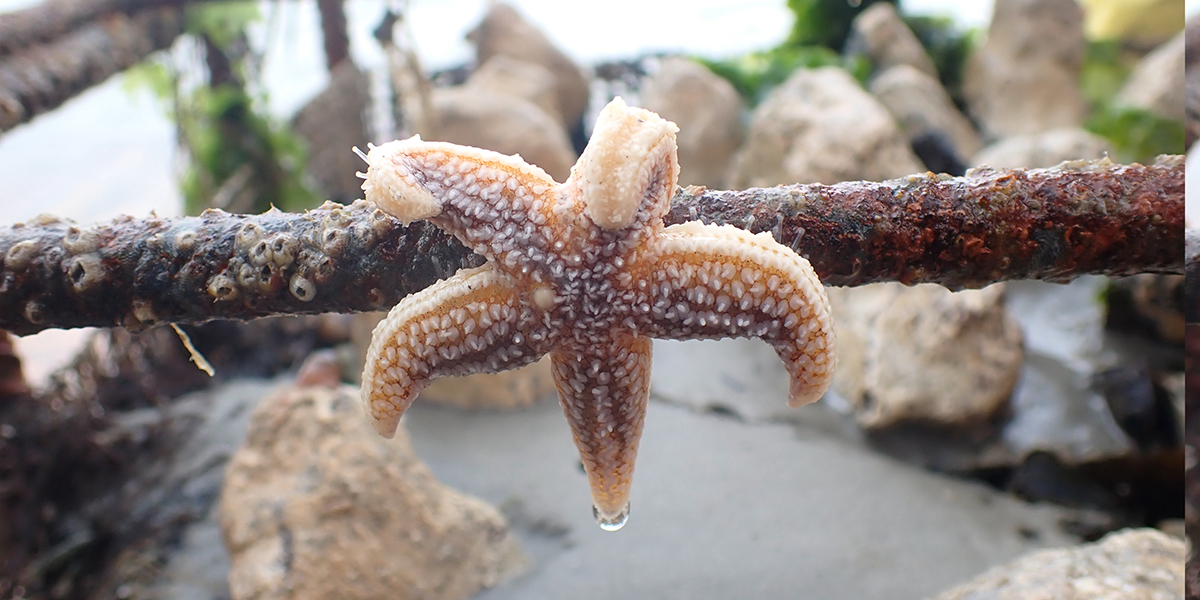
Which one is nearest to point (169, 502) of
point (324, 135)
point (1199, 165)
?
point (324, 135)

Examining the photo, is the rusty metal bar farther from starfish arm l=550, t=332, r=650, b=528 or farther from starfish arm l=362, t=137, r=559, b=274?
starfish arm l=550, t=332, r=650, b=528

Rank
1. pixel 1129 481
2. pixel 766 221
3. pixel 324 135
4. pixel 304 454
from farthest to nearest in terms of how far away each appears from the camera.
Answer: pixel 324 135, pixel 1129 481, pixel 304 454, pixel 766 221

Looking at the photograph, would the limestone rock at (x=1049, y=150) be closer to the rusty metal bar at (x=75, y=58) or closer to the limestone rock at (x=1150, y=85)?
the limestone rock at (x=1150, y=85)

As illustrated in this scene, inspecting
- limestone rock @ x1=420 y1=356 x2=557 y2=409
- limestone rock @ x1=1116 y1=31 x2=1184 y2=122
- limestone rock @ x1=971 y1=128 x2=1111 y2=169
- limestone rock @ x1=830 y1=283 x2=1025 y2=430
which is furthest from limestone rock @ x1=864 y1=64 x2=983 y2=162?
limestone rock @ x1=420 y1=356 x2=557 y2=409

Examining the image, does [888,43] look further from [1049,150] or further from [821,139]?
[821,139]

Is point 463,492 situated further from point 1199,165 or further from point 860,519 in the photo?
point 1199,165
